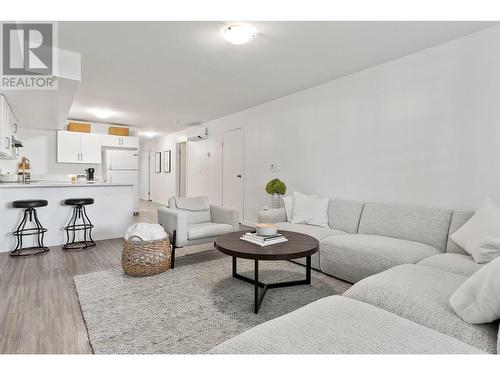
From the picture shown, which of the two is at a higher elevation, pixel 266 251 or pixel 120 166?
pixel 120 166

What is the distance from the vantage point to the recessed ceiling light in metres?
5.83

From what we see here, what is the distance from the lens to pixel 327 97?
13.5 ft

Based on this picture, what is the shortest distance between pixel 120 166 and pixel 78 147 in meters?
1.10

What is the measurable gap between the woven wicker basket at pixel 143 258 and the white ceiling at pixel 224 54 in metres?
2.06

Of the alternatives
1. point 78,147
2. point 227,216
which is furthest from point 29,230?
point 78,147

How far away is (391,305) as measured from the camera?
57.6 inches

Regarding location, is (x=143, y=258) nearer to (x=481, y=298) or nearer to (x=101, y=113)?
(x=481, y=298)

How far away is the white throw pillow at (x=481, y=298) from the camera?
3.75 ft

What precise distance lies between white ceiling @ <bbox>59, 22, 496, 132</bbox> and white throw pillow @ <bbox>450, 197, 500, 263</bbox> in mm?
1693

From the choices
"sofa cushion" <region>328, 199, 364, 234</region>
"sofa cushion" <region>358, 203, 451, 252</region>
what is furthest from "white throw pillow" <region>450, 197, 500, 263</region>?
"sofa cushion" <region>328, 199, 364, 234</region>

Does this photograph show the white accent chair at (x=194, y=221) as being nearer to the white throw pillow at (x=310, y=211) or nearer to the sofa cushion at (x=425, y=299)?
the white throw pillow at (x=310, y=211)

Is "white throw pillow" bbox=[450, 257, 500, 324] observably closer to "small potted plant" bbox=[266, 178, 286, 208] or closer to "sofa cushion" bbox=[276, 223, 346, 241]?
"sofa cushion" bbox=[276, 223, 346, 241]
